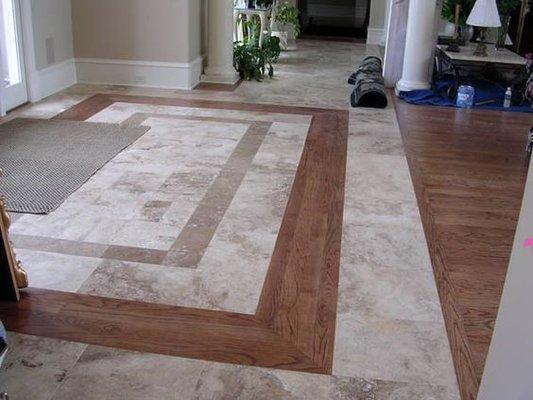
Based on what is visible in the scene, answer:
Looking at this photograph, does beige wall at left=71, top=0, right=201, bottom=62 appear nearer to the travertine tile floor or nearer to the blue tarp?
the travertine tile floor

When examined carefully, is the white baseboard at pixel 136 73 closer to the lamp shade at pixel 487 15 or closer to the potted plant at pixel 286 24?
the lamp shade at pixel 487 15

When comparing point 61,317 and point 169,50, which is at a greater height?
point 169,50

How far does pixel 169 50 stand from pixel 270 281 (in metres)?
4.01

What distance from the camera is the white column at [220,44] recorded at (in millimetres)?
6336

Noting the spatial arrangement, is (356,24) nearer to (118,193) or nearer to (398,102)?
(398,102)

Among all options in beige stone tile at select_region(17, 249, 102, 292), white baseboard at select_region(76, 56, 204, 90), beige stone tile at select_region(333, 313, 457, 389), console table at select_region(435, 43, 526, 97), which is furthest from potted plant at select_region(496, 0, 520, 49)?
beige stone tile at select_region(17, 249, 102, 292)

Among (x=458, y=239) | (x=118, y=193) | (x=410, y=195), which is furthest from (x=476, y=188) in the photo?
(x=118, y=193)

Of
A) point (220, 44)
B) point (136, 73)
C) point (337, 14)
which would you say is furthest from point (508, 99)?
point (337, 14)

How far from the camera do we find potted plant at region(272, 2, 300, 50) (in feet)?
29.1

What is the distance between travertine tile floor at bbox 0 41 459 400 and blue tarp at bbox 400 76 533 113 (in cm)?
120

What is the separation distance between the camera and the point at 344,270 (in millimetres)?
2637

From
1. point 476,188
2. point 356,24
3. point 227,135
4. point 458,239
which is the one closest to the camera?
point 458,239

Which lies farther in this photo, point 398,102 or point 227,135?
point 398,102

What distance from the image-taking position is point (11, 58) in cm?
508
